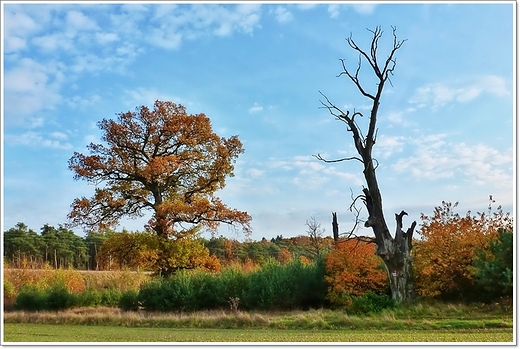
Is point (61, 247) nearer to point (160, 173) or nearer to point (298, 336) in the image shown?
point (160, 173)

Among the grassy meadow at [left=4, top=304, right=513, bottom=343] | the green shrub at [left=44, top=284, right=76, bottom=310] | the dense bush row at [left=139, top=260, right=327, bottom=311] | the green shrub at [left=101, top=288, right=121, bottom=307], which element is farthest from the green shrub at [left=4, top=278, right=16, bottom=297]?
the dense bush row at [left=139, top=260, right=327, bottom=311]

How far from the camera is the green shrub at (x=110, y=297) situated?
20.2 meters

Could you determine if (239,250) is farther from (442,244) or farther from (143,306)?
(442,244)

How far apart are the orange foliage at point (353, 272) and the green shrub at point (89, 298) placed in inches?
371

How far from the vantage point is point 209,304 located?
18.4m

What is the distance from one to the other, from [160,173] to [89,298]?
5.67 metres

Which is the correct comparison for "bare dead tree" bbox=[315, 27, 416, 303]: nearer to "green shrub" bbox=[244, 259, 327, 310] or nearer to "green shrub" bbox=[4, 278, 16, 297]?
"green shrub" bbox=[244, 259, 327, 310]

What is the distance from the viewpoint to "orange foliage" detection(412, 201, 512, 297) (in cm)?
1531

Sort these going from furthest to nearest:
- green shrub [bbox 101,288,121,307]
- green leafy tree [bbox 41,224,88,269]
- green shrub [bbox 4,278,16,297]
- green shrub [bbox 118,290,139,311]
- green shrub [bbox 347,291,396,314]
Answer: green leafy tree [bbox 41,224,88,269] → green shrub [bbox 4,278,16,297] → green shrub [bbox 101,288,121,307] → green shrub [bbox 118,290,139,311] → green shrub [bbox 347,291,396,314]

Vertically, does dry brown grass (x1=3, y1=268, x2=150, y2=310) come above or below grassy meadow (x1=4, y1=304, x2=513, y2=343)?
Result: above

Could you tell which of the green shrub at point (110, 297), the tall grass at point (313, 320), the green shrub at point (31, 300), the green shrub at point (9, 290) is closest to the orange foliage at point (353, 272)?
the tall grass at point (313, 320)

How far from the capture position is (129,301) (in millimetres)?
19609

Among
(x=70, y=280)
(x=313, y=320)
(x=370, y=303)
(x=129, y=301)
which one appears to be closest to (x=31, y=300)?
(x=70, y=280)

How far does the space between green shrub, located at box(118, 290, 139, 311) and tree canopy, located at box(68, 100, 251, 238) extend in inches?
102
